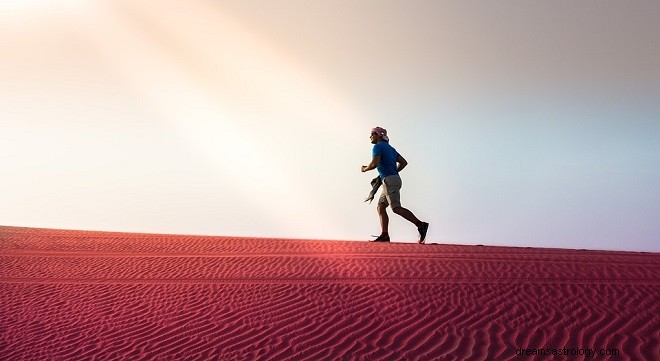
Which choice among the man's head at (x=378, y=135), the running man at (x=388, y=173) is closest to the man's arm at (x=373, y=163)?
the running man at (x=388, y=173)

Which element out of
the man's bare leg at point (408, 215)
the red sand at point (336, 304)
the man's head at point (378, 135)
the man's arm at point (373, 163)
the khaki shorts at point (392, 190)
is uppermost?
the man's head at point (378, 135)

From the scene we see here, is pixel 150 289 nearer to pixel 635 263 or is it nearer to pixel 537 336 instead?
pixel 537 336

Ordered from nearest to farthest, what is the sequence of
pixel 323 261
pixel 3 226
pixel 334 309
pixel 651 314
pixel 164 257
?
pixel 651 314, pixel 334 309, pixel 323 261, pixel 164 257, pixel 3 226

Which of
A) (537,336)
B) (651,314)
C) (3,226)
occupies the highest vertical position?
(3,226)

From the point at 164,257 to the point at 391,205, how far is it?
479 cm

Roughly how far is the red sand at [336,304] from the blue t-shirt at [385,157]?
1651 millimetres

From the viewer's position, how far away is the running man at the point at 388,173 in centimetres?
1188

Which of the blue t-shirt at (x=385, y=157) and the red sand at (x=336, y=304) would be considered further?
the blue t-shirt at (x=385, y=157)

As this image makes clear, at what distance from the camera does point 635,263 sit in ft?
30.9

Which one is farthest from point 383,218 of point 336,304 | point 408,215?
point 336,304

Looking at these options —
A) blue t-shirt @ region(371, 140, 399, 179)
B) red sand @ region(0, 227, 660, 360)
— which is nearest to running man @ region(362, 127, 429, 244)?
blue t-shirt @ region(371, 140, 399, 179)

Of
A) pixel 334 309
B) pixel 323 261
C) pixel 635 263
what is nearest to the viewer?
pixel 334 309

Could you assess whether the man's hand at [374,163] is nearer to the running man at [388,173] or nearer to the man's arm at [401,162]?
the running man at [388,173]

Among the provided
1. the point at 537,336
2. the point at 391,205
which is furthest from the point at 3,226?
the point at 537,336
